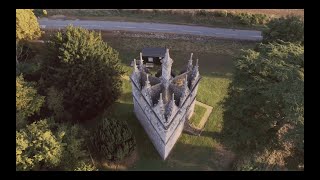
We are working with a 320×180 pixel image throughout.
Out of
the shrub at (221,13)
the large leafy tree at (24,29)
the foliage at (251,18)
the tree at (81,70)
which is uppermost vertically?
the shrub at (221,13)

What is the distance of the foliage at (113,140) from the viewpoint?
41.0 meters

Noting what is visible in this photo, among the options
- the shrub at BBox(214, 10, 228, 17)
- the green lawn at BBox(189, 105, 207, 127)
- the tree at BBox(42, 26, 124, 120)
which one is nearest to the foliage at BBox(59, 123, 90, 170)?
the tree at BBox(42, 26, 124, 120)

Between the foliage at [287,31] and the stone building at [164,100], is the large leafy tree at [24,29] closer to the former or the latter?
the stone building at [164,100]

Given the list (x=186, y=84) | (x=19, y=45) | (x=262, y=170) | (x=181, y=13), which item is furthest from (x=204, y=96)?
(x=19, y=45)

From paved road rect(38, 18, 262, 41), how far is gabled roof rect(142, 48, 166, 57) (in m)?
8.22

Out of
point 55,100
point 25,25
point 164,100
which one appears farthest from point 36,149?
point 25,25

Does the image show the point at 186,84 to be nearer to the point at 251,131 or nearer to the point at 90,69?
the point at 251,131

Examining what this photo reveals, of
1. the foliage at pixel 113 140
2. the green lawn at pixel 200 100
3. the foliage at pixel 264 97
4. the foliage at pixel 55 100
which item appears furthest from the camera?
the green lawn at pixel 200 100

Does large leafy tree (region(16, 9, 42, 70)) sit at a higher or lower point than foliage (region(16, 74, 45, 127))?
higher

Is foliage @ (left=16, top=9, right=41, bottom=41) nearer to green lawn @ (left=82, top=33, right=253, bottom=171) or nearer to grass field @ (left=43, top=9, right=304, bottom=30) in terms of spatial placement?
green lawn @ (left=82, top=33, right=253, bottom=171)

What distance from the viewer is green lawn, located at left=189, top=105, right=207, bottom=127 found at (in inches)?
1875

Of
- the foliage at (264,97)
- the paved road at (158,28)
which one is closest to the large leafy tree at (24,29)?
the paved road at (158,28)

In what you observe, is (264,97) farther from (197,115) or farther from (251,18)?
(251,18)

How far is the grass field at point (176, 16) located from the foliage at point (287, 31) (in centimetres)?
1212
